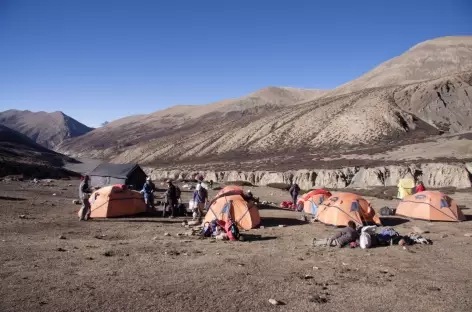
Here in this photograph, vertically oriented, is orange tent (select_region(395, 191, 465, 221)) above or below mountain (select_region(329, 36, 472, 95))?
below

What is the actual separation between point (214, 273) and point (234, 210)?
21.7ft

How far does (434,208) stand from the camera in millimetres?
17938

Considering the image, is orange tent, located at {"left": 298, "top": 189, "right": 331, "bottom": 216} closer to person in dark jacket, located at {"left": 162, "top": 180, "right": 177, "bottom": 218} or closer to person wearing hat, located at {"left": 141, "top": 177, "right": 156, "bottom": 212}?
person in dark jacket, located at {"left": 162, "top": 180, "right": 177, "bottom": 218}

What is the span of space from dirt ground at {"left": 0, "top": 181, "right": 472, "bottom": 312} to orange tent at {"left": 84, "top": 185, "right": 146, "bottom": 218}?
9.78ft

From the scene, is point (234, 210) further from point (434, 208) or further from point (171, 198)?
point (434, 208)

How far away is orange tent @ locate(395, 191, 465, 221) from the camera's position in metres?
17.8

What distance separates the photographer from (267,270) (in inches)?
367

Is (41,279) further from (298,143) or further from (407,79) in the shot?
(407,79)

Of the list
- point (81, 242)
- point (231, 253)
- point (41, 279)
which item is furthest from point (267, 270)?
point (81, 242)

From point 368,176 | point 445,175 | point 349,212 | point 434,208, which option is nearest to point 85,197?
point 349,212

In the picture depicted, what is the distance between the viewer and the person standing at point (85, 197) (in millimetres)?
15898

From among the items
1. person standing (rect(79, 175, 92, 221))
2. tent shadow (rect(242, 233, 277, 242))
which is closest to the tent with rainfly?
tent shadow (rect(242, 233, 277, 242))

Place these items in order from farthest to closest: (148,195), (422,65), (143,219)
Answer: (422,65)
(148,195)
(143,219)

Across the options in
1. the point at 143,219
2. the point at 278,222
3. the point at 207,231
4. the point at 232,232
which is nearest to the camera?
the point at 232,232
